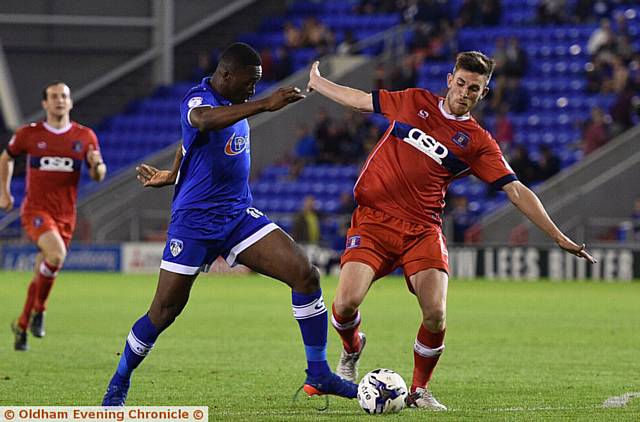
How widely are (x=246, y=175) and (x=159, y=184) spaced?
1.97 ft

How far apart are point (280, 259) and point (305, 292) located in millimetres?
248

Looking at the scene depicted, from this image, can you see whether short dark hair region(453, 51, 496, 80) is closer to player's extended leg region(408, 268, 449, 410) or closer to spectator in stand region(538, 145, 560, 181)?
player's extended leg region(408, 268, 449, 410)

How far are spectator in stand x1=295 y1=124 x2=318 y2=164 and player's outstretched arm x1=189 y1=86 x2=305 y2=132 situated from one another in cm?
2274

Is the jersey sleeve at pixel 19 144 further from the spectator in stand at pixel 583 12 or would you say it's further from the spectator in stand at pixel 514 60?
the spectator in stand at pixel 583 12

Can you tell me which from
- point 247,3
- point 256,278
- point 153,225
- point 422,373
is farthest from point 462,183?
point 422,373

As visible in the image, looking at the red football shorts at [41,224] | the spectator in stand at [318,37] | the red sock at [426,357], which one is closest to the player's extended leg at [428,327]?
the red sock at [426,357]

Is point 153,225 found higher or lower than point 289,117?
lower

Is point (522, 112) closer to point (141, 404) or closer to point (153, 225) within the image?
point (153, 225)

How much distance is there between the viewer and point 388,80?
30719 mm

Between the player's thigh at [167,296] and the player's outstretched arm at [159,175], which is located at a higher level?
the player's outstretched arm at [159,175]

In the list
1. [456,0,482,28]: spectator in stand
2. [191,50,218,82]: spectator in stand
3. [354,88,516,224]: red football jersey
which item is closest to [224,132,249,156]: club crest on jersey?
[354,88,516,224]: red football jersey

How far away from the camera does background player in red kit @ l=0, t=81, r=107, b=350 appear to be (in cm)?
1299

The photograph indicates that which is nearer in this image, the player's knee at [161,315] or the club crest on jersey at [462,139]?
the player's knee at [161,315]

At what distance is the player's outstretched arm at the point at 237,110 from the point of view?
24.5ft
